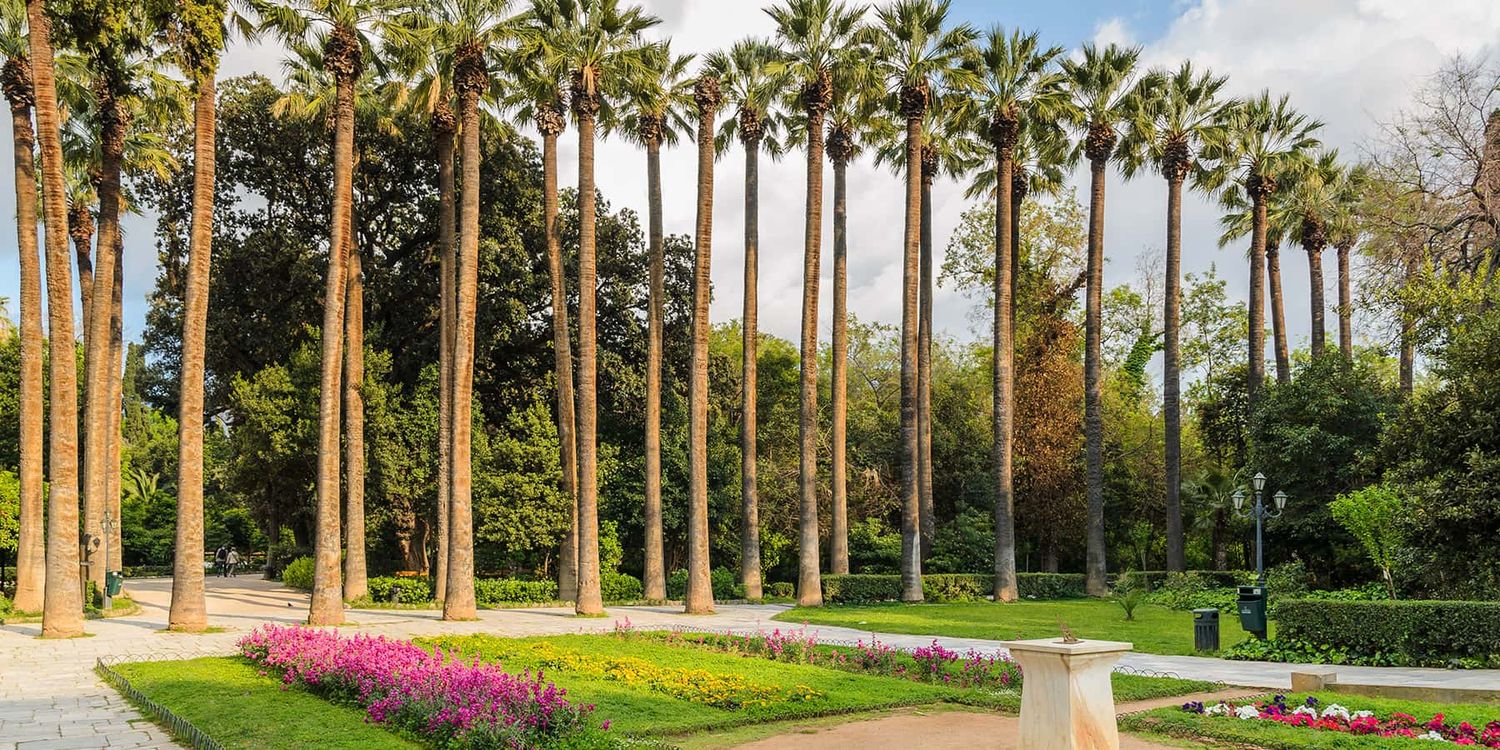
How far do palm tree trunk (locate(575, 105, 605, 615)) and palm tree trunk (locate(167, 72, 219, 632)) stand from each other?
26.5 feet

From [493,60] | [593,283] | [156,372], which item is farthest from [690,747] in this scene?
[156,372]

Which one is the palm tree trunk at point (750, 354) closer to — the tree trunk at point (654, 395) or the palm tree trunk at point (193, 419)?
the tree trunk at point (654, 395)

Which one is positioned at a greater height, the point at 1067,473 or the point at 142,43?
the point at 142,43

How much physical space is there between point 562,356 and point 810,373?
21.8ft

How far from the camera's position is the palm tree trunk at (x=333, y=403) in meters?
21.2

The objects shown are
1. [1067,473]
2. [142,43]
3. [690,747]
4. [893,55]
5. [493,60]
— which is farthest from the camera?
[1067,473]

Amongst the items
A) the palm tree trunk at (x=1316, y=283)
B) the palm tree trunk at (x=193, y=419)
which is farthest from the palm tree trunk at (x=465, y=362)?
the palm tree trunk at (x=1316, y=283)

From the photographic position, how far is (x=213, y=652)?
16859 mm

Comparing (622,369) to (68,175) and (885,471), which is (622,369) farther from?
(68,175)

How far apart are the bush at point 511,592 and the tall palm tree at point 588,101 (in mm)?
4521

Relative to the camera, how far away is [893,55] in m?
29.4

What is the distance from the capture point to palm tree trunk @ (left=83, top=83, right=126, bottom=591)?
75.0 ft

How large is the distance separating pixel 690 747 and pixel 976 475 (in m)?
31.3

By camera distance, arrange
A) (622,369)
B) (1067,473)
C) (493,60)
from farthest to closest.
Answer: (1067,473)
(622,369)
(493,60)
